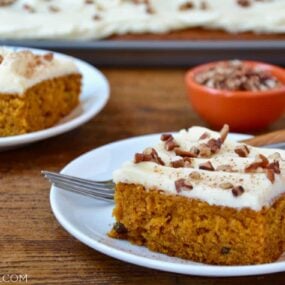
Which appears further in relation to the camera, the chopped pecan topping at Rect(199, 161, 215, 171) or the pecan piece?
the pecan piece

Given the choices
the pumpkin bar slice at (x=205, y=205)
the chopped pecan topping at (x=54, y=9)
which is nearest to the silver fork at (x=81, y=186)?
the pumpkin bar slice at (x=205, y=205)

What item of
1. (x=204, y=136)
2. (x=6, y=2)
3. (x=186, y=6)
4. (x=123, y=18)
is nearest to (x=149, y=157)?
(x=204, y=136)

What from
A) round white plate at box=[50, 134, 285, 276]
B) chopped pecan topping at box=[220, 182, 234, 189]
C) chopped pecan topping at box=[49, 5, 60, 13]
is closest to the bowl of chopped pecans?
round white plate at box=[50, 134, 285, 276]

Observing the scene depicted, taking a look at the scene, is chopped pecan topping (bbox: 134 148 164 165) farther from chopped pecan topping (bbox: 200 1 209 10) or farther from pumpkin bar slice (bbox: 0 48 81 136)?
chopped pecan topping (bbox: 200 1 209 10)

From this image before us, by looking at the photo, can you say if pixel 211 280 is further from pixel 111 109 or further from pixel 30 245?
pixel 111 109

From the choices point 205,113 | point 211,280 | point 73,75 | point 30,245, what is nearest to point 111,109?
point 73,75

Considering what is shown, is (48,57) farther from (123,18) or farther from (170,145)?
(123,18)
